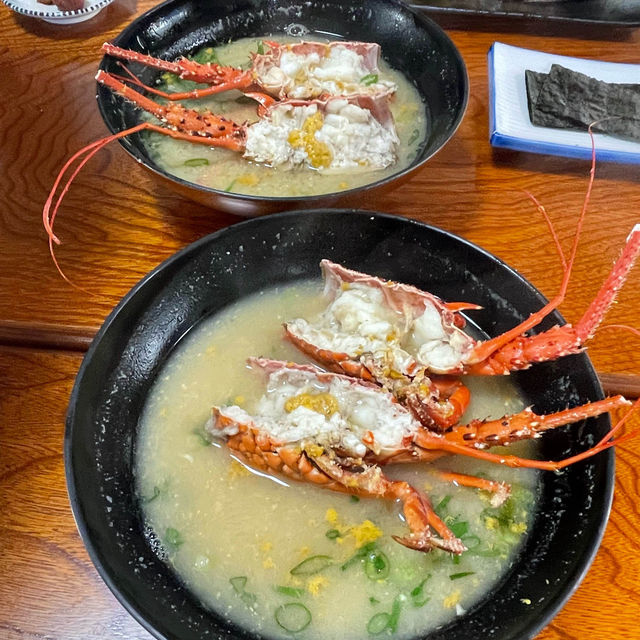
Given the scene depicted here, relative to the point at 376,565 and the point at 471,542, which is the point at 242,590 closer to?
the point at 376,565

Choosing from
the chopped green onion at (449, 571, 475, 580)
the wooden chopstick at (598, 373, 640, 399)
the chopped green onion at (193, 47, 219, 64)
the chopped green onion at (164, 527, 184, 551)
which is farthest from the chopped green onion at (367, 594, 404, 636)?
the chopped green onion at (193, 47, 219, 64)

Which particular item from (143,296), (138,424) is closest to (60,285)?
(143,296)

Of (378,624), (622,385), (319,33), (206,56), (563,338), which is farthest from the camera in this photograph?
(319,33)

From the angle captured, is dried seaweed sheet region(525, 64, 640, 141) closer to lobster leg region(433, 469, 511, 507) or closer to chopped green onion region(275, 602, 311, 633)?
lobster leg region(433, 469, 511, 507)

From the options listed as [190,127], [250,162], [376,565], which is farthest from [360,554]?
[190,127]

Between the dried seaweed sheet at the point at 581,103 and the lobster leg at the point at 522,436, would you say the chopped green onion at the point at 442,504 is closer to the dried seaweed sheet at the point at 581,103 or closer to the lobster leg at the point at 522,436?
the lobster leg at the point at 522,436

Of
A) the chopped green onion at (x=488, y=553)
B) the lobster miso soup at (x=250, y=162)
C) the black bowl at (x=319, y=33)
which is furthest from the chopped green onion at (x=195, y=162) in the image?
the chopped green onion at (x=488, y=553)
